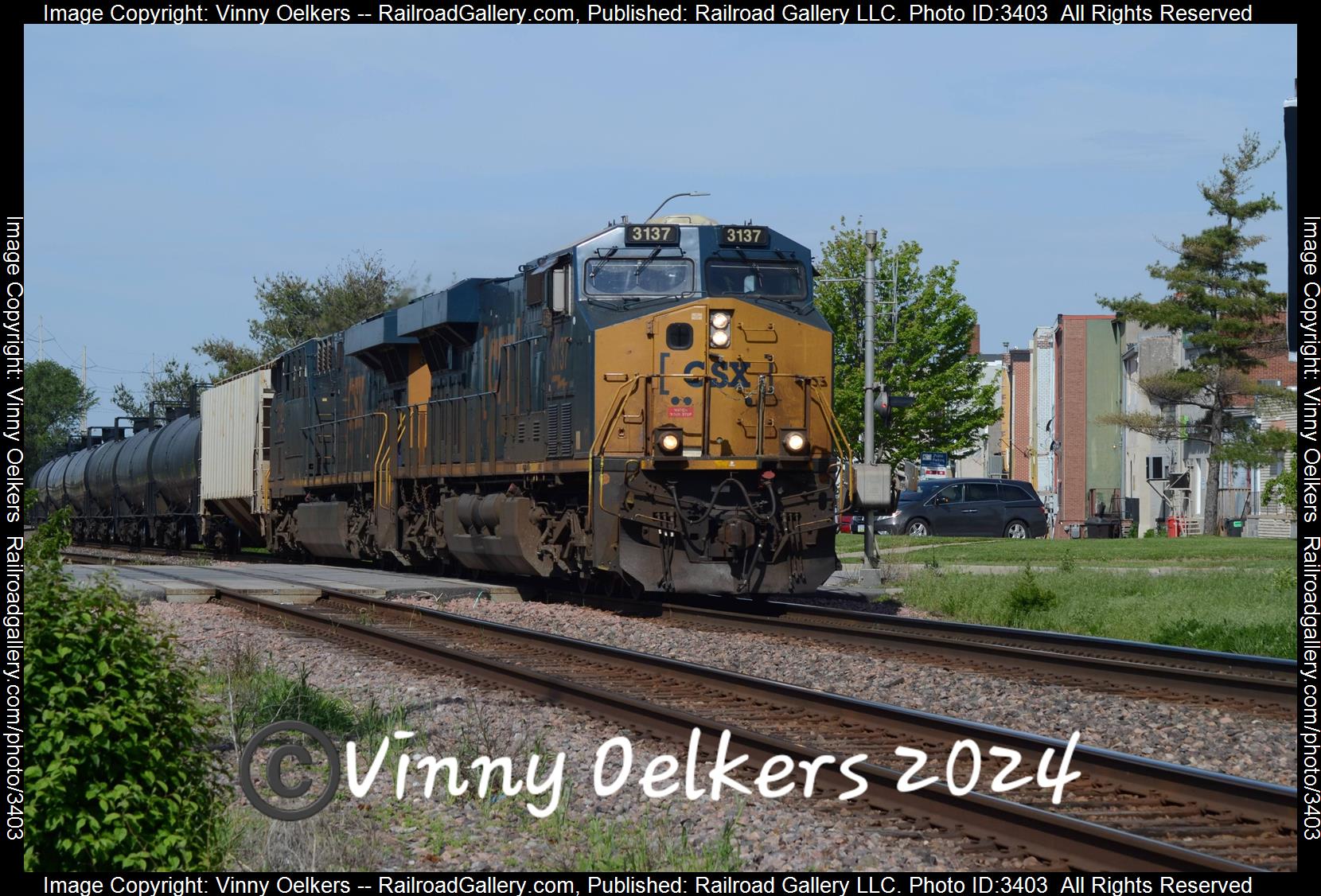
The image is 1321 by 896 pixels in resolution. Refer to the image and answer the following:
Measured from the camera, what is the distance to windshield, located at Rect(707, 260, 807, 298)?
17.3 m

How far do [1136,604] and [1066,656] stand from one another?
617 centimetres

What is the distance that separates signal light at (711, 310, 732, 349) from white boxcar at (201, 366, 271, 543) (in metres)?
16.4

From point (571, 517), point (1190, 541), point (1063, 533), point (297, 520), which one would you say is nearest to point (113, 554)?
point (297, 520)

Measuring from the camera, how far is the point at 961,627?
49.8 feet

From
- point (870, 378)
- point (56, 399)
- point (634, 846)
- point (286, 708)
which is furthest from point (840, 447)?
point (56, 399)

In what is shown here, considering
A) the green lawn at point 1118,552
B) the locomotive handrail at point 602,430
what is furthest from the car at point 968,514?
the locomotive handrail at point 602,430

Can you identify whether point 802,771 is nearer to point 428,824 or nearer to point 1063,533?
point 428,824

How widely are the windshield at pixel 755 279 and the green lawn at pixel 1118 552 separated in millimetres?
7750

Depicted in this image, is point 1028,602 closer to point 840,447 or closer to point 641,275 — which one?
point 840,447

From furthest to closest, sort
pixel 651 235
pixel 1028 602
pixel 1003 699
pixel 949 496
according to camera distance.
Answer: pixel 949 496, pixel 1028 602, pixel 651 235, pixel 1003 699

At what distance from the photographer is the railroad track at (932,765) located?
6.39 metres

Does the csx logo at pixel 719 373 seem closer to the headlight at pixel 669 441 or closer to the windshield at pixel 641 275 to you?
the headlight at pixel 669 441

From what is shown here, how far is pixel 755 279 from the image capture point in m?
17.5

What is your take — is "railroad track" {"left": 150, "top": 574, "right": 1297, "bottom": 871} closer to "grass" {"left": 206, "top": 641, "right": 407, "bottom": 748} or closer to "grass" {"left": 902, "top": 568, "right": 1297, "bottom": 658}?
"grass" {"left": 206, "top": 641, "right": 407, "bottom": 748}
